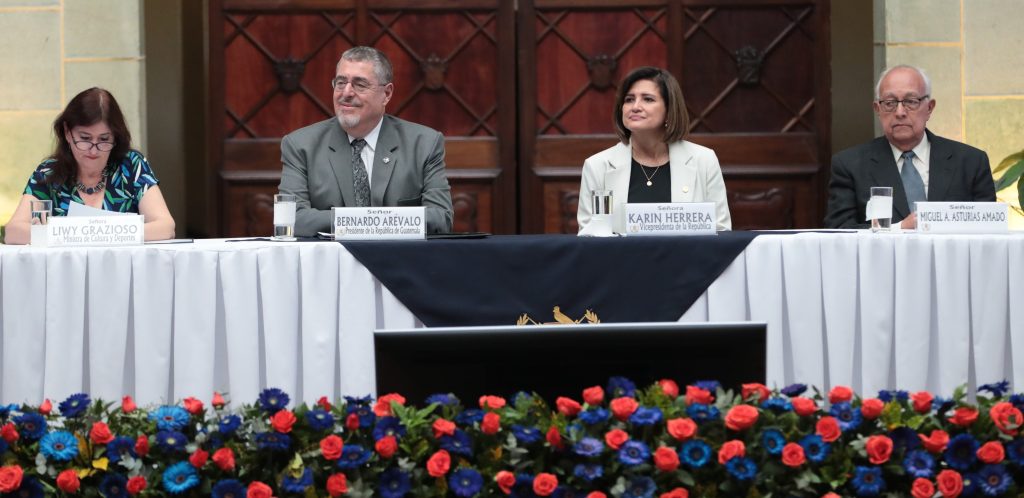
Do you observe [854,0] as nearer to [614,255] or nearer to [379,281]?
[614,255]

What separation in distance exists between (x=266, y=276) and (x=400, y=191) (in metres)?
0.99

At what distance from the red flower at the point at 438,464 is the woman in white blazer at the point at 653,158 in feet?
8.25

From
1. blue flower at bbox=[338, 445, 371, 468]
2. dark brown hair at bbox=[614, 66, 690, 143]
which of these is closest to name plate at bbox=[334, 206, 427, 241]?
dark brown hair at bbox=[614, 66, 690, 143]

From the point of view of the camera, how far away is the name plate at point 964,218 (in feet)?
11.1

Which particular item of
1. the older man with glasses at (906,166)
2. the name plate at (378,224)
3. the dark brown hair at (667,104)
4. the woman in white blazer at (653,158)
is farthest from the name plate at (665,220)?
the older man with glasses at (906,166)

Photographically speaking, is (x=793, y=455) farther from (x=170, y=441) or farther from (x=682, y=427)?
(x=170, y=441)

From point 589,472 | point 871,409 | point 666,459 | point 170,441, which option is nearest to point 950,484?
point 871,409

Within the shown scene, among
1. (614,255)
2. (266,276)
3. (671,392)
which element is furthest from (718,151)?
(671,392)

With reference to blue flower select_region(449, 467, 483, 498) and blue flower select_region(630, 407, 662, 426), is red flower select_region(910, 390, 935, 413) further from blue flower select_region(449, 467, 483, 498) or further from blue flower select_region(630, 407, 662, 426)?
blue flower select_region(449, 467, 483, 498)

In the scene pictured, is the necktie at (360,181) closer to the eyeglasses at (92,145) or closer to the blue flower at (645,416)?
the eyeglasses at (92,145)

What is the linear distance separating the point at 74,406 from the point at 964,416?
134 centimetres

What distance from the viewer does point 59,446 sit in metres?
1.76

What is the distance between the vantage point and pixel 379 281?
317 centimetres

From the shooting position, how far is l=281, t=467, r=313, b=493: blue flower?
1.68 metres
